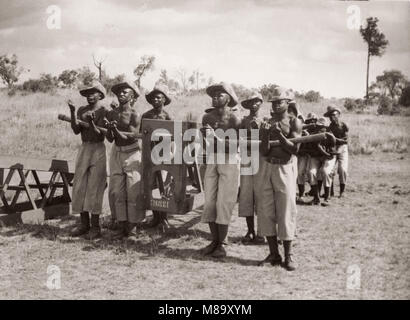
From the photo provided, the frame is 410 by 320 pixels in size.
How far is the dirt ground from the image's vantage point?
5.19m

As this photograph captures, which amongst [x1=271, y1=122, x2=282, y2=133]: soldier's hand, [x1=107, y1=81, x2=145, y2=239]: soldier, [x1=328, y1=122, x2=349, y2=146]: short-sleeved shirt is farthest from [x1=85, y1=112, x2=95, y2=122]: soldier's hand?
[x1=328, y1=122, x2=349, y2=146]: short-sleeved shirt

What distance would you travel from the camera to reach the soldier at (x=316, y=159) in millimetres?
9922

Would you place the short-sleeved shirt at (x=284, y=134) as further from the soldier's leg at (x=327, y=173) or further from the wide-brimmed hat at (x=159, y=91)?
the soldier's leg at (x=327, y=173)

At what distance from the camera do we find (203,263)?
6148mm

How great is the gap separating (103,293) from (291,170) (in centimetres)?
257

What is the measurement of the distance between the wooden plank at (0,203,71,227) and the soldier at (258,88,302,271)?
3998 millimetres

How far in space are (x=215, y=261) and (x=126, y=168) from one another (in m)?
1.90

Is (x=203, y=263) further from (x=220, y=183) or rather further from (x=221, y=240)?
(x=220, y=183)

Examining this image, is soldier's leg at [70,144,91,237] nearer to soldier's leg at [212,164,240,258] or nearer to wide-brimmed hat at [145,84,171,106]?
wide-brimmed hat at [145,84,171,106]

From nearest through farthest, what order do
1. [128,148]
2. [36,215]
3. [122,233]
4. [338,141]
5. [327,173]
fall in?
1. [128,148]
2. [122,233]
3. [36,215]
4. [338,141]
5. [327,173]

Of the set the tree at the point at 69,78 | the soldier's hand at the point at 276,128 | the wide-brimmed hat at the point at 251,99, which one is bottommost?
the soldier's hand at the point at 276,128

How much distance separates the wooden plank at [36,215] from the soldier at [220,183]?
3122 mm

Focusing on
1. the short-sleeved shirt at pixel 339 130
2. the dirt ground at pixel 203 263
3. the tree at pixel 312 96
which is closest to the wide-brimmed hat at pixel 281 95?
the dirt ground at pixel 203 263

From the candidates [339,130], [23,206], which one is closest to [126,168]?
[23,206]
